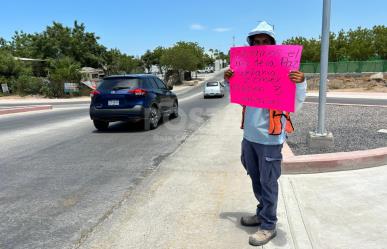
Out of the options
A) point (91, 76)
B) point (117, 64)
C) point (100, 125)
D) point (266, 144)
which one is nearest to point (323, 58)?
point (266, 144)

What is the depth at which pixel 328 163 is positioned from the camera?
6.01m

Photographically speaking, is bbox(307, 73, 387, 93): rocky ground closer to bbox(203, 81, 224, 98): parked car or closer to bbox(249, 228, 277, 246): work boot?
bbox(203, 81, 224, 98): parked car

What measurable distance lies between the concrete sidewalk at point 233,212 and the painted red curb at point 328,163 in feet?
0.50

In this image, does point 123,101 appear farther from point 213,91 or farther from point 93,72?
point 93,72

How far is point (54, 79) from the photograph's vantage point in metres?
38.8

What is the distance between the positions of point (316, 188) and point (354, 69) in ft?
162

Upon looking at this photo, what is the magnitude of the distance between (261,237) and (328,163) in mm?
2697

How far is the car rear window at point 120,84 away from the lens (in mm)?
Answer: 11633

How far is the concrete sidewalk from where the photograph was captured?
3.85m

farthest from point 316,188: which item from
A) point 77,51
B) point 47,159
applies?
point 77,51

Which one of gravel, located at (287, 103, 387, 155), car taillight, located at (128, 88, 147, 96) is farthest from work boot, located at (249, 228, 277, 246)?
car taillight, located at (128, 88, 147, 96)

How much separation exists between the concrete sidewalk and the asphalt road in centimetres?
29

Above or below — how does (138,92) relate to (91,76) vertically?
above

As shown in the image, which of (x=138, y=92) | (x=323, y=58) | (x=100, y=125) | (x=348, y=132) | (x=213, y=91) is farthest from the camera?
(x=213, y=91)
